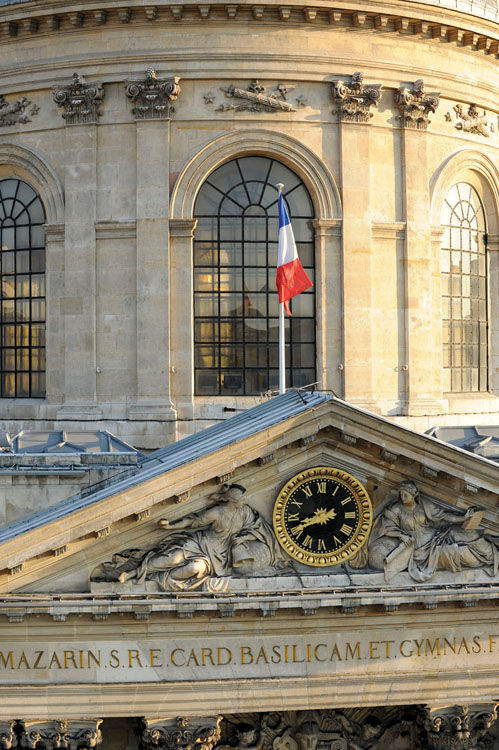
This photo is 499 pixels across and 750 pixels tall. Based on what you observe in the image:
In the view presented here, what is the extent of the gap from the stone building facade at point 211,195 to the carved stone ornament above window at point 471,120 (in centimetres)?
85

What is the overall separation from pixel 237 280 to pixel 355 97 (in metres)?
7.41

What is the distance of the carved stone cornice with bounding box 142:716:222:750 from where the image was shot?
2506cm

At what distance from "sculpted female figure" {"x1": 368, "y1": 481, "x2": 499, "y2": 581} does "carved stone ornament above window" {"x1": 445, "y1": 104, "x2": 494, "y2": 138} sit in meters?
24.2

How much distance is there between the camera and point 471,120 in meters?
47.6

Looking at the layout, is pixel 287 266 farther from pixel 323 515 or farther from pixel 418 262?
pixel 323 515

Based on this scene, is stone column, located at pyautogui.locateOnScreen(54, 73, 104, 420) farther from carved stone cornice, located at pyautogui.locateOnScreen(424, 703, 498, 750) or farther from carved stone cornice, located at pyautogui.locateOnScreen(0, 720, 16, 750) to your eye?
carved stone cornice, located at pyautogui.locateOnScreen(424, 703, 498, 750)

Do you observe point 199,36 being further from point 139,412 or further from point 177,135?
point 139,412

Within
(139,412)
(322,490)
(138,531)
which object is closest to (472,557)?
(322,490)

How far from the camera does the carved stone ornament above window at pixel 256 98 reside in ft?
143

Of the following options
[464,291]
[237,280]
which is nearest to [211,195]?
[237,280]

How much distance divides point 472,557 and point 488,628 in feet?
5.36

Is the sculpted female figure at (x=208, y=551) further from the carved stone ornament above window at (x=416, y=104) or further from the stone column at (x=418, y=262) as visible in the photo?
the carved stone ornament above window at (x=416, y=104)

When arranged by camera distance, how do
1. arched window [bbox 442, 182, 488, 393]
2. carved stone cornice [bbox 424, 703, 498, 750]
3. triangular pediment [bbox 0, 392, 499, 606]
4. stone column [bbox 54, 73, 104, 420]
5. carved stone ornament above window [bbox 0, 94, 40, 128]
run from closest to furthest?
triangular pediment [bbox 0, 392, 499, 606]
carved stone cornice [bbox 424, 703, 498, 750]
stone column [bbox 54, 73, 104, 420]
carved stone ornament above window [bbox 0, 94, 40, 128]
arched window [bbox 442, 182, 488, 393]

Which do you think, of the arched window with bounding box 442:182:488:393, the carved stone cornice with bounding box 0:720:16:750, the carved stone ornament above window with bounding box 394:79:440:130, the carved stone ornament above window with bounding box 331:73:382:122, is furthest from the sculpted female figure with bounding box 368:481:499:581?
the carved stone ornament above window with bounding box 394:79:440:130
